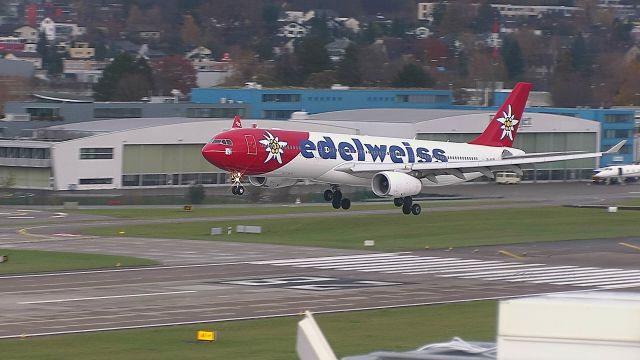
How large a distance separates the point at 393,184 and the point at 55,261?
21.8 meters

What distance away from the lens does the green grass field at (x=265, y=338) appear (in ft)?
92.8

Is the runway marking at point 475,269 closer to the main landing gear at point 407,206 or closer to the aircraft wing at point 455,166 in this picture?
the aircraft wing at point 455,166

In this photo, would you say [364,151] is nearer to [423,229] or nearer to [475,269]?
[423,229]

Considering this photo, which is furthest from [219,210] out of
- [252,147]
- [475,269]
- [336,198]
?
[475,269]

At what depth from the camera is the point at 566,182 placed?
408 ft

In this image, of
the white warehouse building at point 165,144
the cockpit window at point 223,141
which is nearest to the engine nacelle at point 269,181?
the cockpit window at point 223,141

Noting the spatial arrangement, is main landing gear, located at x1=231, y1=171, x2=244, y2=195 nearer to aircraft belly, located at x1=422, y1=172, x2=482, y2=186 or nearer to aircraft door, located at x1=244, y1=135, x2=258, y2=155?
aircraft door, located at x1=244, y1=135, x2=258, y2=155

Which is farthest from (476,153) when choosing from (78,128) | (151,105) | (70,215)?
(151,105)

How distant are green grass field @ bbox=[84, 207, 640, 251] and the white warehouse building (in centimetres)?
3089

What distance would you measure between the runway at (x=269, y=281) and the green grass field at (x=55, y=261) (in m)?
1.80

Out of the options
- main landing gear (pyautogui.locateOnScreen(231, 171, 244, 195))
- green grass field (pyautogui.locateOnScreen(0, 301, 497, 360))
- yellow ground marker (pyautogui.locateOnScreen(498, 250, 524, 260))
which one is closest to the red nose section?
main landing gear (pyautogui.locateOnScreen(231, 171, 244, 195))

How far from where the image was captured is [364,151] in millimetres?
70375

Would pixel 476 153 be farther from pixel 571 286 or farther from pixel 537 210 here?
pixel 571 286

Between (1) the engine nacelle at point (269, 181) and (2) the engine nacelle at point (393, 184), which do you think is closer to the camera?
(1) the engine nacelle at point (269, 181)
